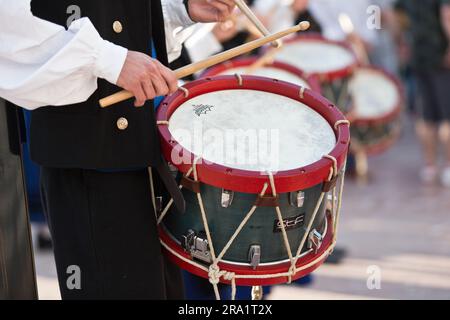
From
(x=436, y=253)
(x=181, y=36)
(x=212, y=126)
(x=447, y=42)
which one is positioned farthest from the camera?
(x=447, y=42)

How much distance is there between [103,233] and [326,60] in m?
2.48

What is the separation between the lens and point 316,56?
4238 millimetres

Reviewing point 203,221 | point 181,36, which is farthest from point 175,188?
point 181,36

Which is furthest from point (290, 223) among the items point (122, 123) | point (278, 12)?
point (278, 12)

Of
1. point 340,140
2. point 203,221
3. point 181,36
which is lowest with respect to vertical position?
point 203,221

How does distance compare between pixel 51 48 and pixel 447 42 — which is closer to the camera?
pixel 51 48

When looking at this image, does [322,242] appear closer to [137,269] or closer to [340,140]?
[340,140]

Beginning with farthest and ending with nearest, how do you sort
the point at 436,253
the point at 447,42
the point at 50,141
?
the point at 447,42
the point at 436,253
the point at 50,141

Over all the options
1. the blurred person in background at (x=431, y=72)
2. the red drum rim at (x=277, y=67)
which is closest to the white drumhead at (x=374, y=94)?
the blurred person in background at (x=431, y=72)

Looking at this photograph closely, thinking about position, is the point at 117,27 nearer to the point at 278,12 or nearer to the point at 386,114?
the point at 278,12

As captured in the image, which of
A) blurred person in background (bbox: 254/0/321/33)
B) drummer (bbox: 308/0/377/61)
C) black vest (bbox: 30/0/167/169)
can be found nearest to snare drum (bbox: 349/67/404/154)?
drummer (bbox: 308/0/377/61)

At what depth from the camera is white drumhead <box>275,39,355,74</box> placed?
4102 millimetres

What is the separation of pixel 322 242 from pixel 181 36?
72 centimetres
